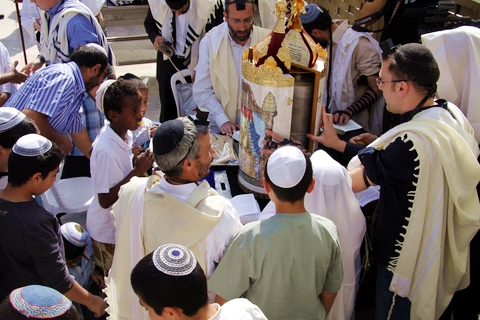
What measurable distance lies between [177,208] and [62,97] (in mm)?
1603

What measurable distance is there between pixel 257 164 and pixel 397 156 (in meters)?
0.87

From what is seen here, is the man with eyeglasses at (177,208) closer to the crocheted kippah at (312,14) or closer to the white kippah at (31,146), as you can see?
the white kippah at (31,146)

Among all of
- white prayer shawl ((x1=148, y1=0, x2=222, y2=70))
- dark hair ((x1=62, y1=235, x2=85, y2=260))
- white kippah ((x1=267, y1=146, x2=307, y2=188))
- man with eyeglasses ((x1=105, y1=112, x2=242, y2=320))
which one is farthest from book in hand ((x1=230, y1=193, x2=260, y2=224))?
white prayer shawl ((x1=148, y1=0, x2=222, y2=70))

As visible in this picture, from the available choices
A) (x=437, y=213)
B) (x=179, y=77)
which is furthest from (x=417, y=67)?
(x=179, y=77)

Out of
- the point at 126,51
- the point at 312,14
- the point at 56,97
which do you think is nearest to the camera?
the point at 56,97

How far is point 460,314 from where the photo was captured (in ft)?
9.30

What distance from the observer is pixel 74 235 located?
285cm

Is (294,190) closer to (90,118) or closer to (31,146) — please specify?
(31,146)

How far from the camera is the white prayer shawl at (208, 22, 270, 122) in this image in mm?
3836

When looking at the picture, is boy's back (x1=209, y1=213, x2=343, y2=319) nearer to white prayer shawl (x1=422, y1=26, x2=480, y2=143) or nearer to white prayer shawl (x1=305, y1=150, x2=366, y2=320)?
white prayer shawl (x1=305, y1=150, x2=366, y2=320)

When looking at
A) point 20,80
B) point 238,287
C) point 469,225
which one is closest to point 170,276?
point 238,287

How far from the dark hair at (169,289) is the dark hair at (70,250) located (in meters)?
1.45

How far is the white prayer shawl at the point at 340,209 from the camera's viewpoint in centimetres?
236

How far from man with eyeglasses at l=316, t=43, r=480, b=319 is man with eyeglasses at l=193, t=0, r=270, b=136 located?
5.14 ft
